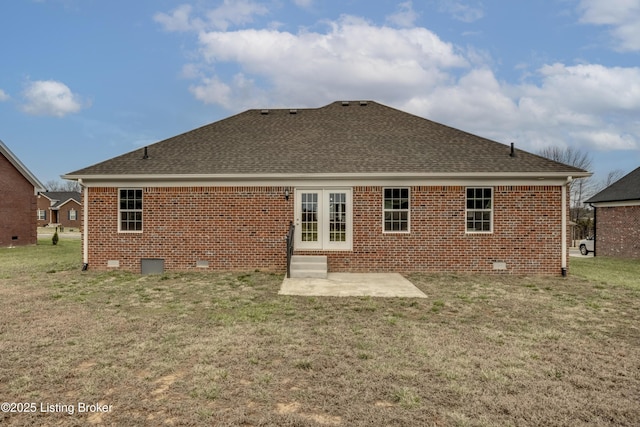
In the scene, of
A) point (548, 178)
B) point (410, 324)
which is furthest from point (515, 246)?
point (410, 324)

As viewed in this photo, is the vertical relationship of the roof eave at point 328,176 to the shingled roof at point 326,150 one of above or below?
below

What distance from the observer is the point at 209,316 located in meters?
6.29

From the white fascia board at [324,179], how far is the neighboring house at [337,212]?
0.10 feet

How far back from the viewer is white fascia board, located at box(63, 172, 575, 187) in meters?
10.8

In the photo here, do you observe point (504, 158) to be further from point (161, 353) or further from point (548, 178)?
point (161, 353)

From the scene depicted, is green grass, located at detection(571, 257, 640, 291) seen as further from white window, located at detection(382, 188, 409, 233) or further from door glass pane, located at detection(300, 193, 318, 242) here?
door glass pane, located at detection(300, 193, 318, 242)

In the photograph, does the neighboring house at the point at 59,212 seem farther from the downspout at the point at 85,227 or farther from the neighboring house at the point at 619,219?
the neighboring house at the point at 619,219

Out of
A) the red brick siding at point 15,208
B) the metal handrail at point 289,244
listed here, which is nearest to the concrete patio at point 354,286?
the metal handrail at point 289,244

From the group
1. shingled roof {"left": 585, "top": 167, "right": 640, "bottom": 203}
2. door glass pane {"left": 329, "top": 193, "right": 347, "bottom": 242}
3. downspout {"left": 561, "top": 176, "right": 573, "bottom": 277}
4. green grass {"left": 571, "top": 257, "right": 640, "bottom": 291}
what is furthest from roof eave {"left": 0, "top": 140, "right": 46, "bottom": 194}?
shingled roof {"left": 585, "top": 167, "right": 640, "bottom": 203}

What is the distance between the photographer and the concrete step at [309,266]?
10234 millimetres

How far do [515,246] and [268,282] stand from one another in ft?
25.0

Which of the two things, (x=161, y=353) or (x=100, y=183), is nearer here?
(x=161, y=353)

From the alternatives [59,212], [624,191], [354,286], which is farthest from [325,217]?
[59,212]

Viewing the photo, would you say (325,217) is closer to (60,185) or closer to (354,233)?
(354,233)
